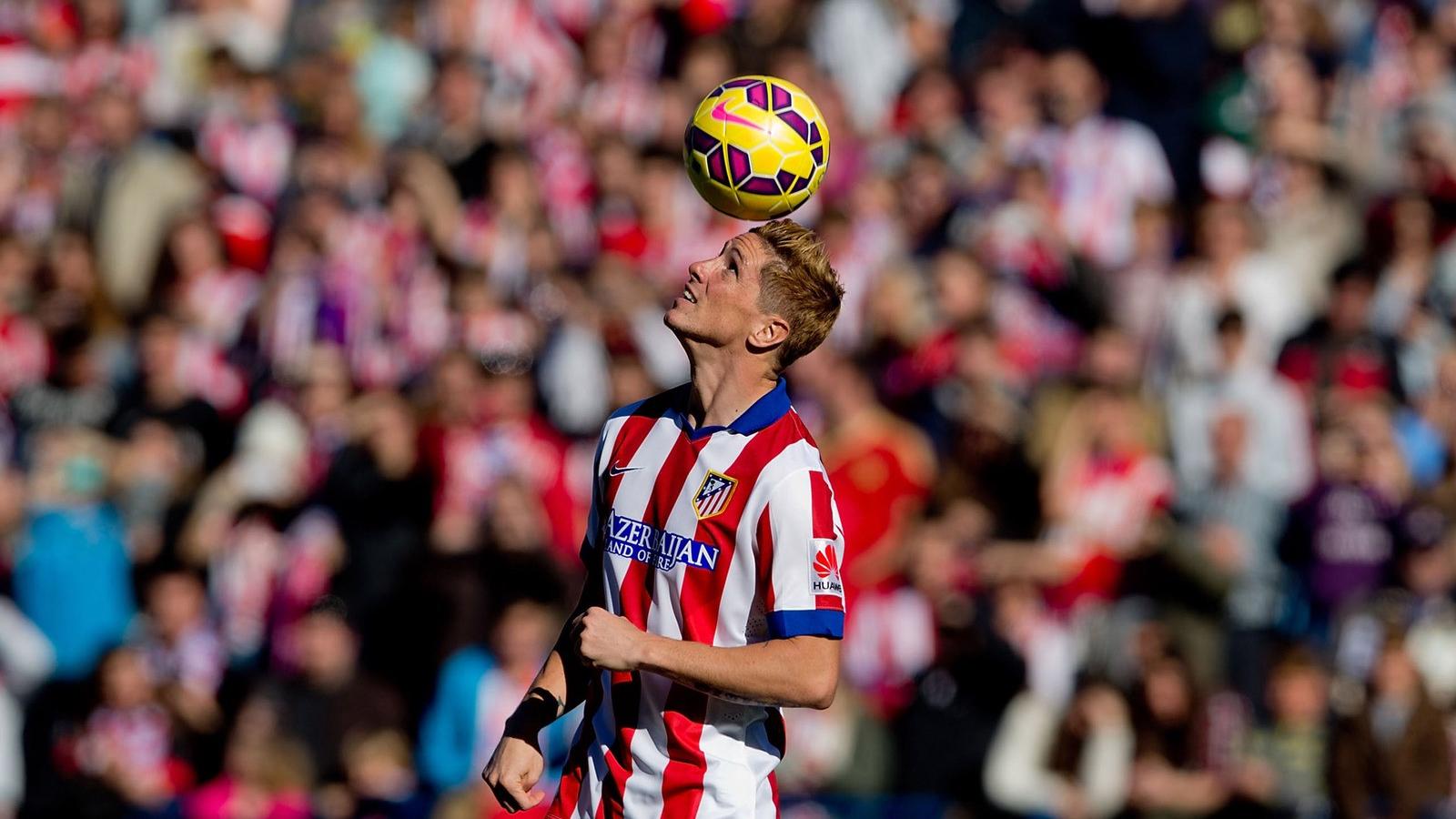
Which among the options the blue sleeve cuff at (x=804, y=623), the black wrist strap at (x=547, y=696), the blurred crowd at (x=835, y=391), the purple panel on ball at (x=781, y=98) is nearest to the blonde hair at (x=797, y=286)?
the purple panel on ball at (x=781, y=98)

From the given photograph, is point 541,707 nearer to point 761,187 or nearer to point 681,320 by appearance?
point 681,320

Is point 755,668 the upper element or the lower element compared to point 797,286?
lower

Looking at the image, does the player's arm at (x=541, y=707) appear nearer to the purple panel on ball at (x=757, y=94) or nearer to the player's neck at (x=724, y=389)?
the player's neck at (x=724, y=389)

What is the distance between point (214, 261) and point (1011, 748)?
665 cm

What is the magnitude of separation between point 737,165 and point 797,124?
8.8 inches

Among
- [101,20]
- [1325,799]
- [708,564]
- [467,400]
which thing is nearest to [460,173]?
[467,400]

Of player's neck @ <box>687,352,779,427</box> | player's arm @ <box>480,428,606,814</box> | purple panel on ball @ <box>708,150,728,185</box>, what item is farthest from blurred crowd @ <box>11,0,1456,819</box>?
player's neck @ <box>687,352,779,427</box>

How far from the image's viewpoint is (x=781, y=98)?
21.0 feet

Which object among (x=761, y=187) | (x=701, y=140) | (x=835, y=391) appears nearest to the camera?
(x=761, y=187)

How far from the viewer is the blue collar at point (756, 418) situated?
5.77 metres

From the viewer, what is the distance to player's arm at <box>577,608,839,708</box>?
528 cm

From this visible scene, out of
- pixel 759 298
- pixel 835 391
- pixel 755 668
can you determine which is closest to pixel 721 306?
pixel 759 298

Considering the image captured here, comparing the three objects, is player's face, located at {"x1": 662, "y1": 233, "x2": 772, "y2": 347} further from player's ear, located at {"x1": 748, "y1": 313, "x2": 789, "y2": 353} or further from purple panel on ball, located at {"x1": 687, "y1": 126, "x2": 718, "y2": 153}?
purple panel on ball, located at {"x1": 687, "y1": 126, "x2": 718, "y2": 153}

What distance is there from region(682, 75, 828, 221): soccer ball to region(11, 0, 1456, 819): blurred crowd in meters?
5.21
